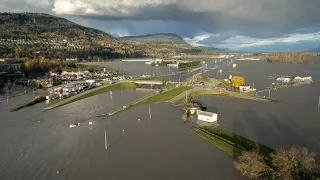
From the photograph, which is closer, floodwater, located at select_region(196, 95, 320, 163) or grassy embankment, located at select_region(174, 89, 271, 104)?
floodwater, located at select_region(196, 95, 320, 163)

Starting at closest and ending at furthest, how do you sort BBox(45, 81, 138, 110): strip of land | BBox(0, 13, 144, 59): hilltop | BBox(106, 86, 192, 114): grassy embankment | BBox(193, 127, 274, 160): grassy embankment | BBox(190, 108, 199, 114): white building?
BBox(193, 127, 274, 160): grassy embankment → BBox(190, 108, 199, 114): white building → BBox(45, 81, 138, 110): strip of land → BBox(106, 86, 192, 114): grassy embankment → BBox(0, 13, 144, 59): hilltop

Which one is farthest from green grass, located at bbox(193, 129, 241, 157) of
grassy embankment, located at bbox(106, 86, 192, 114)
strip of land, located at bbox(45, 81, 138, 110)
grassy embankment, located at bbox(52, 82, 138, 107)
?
grassy embankment, located at bbox(52, 82, 138, 107)

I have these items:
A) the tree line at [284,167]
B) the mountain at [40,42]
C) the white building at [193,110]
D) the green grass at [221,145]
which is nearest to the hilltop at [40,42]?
the mountain at [40,42]

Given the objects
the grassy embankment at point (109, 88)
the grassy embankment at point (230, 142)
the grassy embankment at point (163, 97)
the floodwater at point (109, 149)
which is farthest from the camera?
the grassy embankment at point (109, 88)

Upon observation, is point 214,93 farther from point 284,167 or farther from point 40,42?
point 40,42

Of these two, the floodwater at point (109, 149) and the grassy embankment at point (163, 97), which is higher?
the grassy embankment at point (163, 97)

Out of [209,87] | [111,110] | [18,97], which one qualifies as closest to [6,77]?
[18,97]

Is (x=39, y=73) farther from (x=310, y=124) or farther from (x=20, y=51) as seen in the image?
(x=310, y=124)

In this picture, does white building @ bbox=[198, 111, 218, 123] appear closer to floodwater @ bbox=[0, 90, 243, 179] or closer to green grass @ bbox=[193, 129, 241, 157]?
floodwater @ bbox=[0, 90, 243, 179]

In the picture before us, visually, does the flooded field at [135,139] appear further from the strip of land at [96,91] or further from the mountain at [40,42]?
the mountain at [40,42]
